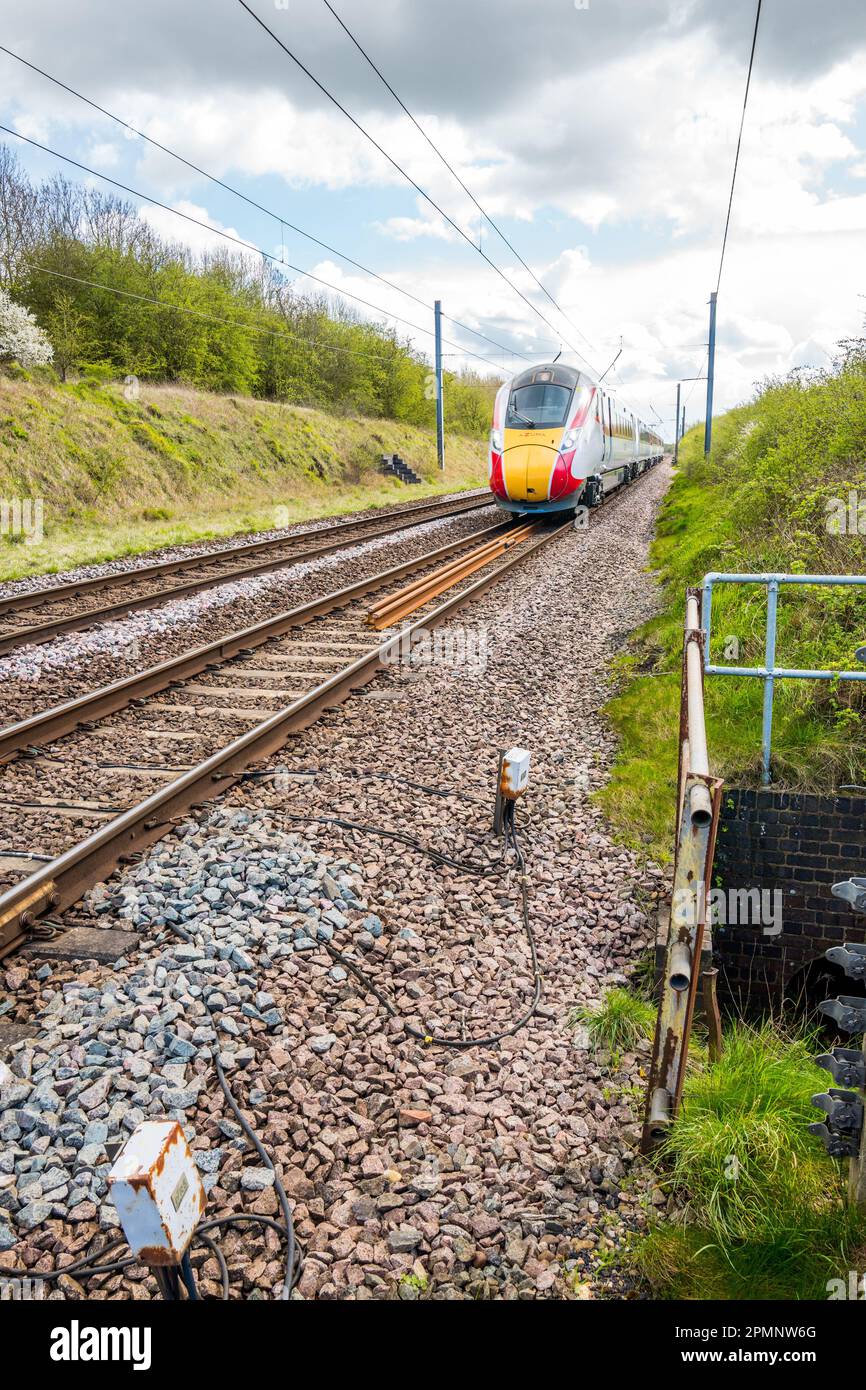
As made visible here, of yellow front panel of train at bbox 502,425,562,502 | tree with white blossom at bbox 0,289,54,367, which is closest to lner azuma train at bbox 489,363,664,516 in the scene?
yellow front panel of train at bbox 502,425,562,502

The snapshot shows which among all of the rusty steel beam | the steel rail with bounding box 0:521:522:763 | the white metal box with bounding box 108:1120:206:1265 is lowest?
the white metal box with bounding box 108:1120:206:1265

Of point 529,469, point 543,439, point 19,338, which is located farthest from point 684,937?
point 19,338

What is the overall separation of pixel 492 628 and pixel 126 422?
744 inches

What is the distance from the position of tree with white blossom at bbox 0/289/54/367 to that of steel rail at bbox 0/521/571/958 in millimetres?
21395

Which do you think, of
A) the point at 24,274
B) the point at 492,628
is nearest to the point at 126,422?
the point at 24,274

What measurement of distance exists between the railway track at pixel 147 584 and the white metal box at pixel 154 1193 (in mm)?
8161

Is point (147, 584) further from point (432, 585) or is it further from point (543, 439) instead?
point (543, 439)

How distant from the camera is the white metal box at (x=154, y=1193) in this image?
2.08 m

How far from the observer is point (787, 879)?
5473 mm

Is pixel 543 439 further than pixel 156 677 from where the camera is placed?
Yes

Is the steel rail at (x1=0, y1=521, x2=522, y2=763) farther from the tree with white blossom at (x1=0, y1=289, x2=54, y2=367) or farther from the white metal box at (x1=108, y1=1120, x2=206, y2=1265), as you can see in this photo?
the tree with white blossom at (x1=0, y1=289, x2=54, y2=367)

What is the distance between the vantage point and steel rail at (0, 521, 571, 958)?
4.34 meters

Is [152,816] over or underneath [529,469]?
underneath

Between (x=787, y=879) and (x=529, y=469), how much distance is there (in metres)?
14.4
